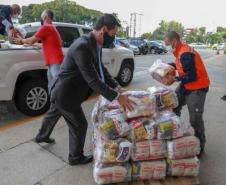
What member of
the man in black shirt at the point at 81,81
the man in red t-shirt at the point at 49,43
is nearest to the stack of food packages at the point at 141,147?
the man in black shirt at the point at 81,81

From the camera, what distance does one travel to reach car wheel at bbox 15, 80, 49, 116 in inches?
190

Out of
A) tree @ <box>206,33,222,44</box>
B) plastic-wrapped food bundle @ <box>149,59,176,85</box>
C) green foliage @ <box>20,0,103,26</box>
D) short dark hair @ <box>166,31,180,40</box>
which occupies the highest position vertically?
green foliage @ <box>20,0,103,26</box>

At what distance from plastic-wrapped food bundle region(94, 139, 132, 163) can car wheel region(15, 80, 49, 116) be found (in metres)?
2.66

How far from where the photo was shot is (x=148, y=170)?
9.05 ft

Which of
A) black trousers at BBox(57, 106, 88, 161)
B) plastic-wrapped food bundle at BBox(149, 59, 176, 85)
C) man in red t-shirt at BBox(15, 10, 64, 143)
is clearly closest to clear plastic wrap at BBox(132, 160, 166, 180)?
black trousers at BBox(57, 106, 88, 161)

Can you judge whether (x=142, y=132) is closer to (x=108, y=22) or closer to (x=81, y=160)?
(x=81, y=160)

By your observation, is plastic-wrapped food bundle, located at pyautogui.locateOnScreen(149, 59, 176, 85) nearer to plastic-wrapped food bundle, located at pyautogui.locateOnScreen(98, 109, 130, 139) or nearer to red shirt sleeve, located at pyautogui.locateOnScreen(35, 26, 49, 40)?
plastic-wrapped food bundle, located at pyautogui.locateOnScreen(98, 109, 130, 139)

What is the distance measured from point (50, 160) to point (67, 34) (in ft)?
11.4

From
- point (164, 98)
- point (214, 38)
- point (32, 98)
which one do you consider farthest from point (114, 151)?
point (214, 38)

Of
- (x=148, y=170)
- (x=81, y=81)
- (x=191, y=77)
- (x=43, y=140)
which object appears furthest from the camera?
(x=43, y=140)

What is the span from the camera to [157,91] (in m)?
3.16

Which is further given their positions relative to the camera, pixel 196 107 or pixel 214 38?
pixel 214 38

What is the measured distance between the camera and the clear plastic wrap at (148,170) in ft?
9.04

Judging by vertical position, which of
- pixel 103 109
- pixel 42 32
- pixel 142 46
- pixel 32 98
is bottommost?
pixel 142 46
